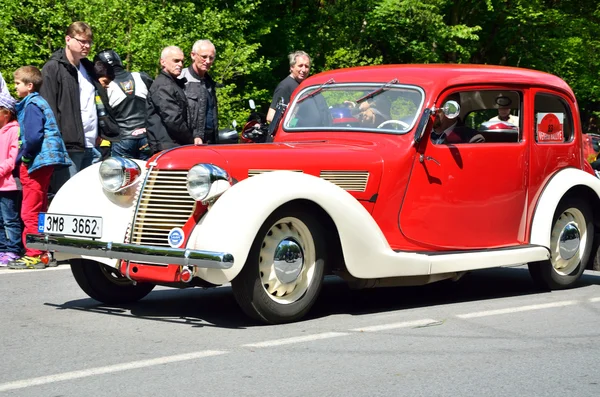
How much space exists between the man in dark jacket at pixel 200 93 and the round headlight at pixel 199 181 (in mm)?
3473

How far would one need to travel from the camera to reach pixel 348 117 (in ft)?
26.9

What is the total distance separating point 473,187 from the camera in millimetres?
8039

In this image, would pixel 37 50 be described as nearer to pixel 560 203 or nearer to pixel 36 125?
pixel 36 125

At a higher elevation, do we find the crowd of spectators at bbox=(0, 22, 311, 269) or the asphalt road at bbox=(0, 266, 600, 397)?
the crowd of spectators at bbox=(0, 22, 311, 269)

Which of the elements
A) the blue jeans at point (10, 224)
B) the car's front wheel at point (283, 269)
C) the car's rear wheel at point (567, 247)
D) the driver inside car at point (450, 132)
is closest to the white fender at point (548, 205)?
the car's rear wheel at point (567, 247)

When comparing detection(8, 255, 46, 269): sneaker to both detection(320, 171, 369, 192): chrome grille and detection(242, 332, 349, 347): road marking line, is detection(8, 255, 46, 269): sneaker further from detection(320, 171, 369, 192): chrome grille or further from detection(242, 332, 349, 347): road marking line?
detection(242, 332, 349, 347): road marking line

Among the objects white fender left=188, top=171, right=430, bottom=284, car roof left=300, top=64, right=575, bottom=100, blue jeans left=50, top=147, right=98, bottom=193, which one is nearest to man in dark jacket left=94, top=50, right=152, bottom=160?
blue jeans left=50, top=147, right=98, bottom=193

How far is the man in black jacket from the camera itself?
10.2 metres

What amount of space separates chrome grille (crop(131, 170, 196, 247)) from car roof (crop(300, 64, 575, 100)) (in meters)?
2.25

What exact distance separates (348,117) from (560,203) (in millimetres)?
2008

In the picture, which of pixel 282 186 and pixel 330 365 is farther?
pixel 282 186

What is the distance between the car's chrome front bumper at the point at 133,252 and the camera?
20.6ft

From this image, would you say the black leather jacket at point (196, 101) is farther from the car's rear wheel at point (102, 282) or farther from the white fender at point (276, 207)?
the white fender at point (276, 207)

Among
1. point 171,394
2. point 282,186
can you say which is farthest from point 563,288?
point 171,394
